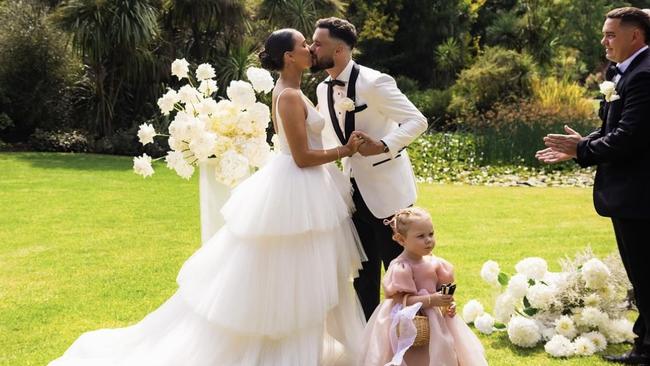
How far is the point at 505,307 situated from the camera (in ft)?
17.9

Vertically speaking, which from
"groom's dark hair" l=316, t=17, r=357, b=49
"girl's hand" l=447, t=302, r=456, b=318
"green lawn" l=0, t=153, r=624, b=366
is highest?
"groom's dark hair" l=316, t=17, r=357, b=49

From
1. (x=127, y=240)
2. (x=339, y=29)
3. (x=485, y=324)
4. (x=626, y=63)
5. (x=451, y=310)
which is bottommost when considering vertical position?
(x=127, y=240)

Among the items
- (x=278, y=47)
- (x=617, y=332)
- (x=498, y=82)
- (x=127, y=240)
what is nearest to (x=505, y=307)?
(x=617, y=332)

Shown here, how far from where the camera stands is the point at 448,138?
55.9 feet

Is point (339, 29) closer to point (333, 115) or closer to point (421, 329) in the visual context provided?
point (333, 115)

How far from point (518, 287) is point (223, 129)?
2.38 metres

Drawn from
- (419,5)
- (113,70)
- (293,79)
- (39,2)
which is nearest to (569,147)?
(293,79)

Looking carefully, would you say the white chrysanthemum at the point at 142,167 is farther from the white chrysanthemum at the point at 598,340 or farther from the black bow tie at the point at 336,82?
the white chrysanthemum at the point at 598,340

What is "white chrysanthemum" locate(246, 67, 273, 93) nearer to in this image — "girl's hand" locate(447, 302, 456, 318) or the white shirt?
"girl's hand" locate(447, 302, 456, 318)

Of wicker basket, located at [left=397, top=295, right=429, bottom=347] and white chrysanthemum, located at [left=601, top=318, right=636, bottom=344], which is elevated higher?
wicker basket, located at [left=397, top=295, right=429, bottom=347]

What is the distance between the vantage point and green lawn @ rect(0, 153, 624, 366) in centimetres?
584

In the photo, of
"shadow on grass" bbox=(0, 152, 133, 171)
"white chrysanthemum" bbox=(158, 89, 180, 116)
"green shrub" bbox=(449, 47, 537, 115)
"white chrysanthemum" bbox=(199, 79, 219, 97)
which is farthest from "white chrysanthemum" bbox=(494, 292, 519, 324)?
"green shrub" bbox=(449, 47, 537, 115)

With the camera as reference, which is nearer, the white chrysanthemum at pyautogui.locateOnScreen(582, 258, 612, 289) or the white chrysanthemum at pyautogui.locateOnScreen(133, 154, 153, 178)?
the white chrysanthemum at pyautogui.locateOnScreen(133, 154, 153, 178)

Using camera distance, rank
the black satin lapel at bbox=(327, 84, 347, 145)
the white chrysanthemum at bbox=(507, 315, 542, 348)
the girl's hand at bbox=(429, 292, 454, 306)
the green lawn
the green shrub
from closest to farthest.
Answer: the girl's hand at bbox=(429, 292, 454, 306), the black satin lapel at bbox=(327, 84, 347, 145), the white chrysanthemum at bbox=(507, 315, 542, 348), the green lawn, the green shrub
